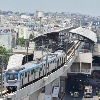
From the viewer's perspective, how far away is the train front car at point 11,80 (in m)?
33.7

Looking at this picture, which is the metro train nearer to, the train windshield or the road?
the train windshield

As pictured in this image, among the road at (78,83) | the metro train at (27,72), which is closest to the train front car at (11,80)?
the metro train at (27,72)

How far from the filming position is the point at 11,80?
3441cm

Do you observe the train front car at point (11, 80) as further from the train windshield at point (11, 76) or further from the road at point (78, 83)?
the road at point (78, 83)

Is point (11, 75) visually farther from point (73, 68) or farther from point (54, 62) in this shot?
point (73, 68)

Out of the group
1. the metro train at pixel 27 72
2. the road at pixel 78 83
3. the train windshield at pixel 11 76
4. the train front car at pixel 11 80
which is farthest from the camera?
the road at pixel 78 83

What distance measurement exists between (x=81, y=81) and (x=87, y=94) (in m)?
14.3

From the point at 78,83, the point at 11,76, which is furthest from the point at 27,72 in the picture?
the point at 78,83

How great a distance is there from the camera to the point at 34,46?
73188mm

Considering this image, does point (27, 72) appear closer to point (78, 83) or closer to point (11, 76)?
point (11, 76)

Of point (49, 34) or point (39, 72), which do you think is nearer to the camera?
point (39, 72)

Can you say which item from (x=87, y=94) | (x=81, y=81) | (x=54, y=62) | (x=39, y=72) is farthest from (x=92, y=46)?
(x=39, y=72)

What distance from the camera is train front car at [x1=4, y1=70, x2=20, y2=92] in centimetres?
3368

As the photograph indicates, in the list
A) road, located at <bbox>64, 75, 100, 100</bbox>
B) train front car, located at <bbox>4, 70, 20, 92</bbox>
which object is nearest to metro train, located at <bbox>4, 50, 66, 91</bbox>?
train front car, located at <bbox>4, 70, 20, 92</bbox>
